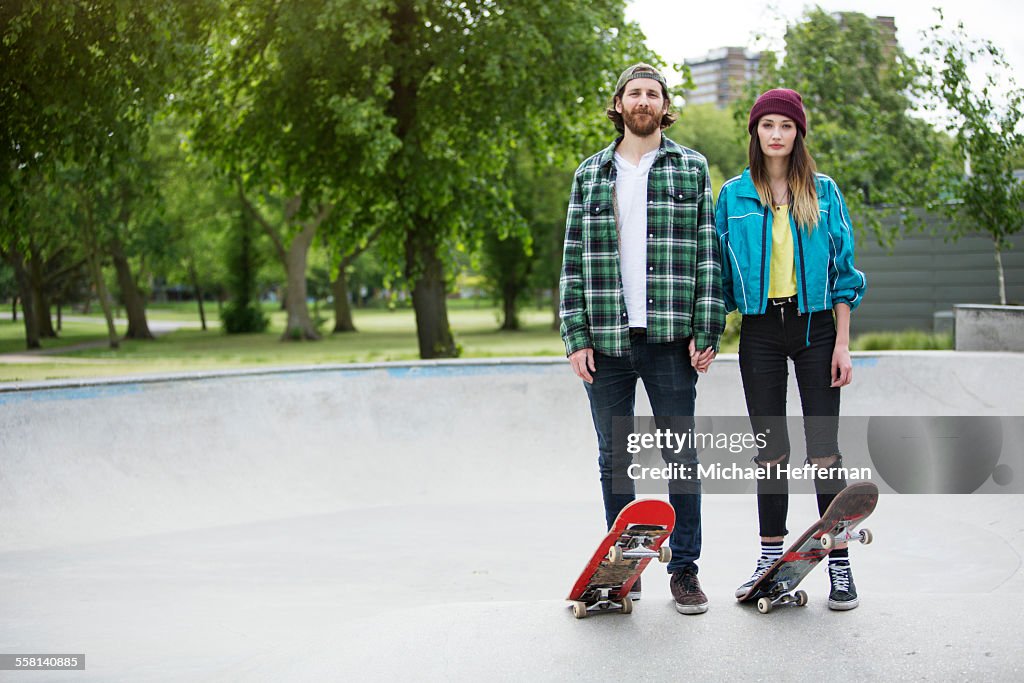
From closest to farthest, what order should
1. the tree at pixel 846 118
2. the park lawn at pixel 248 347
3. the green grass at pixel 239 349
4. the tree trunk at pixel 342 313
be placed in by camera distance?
1. the tree at pixel 846 118
2. the green grass at pixel 239 349
3. the park lawn at pixel 248 347
4. the tree trunk at pixel 342 313

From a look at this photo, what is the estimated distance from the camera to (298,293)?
3206 cm

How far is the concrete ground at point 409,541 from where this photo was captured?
3.08m

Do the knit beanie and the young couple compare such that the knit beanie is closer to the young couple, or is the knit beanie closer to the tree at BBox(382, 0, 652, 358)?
the young couple

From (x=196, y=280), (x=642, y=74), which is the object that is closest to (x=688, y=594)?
(x=642, y=74)

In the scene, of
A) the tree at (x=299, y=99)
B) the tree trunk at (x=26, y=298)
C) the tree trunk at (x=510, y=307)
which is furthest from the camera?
the tree trunk at (x=510, y=307)

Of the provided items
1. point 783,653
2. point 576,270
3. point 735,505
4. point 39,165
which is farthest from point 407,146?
point 783,653

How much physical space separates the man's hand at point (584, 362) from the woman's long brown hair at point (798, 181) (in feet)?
2.78

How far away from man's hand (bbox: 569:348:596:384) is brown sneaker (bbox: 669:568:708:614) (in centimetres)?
79

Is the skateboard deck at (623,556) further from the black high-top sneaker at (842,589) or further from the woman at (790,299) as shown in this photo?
the black high-top sneaker at (842,589)

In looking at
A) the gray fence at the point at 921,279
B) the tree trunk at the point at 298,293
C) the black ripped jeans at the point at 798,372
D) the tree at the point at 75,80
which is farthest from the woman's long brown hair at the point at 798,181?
the tree trunk at the point at 298,293

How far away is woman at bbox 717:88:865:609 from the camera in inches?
133

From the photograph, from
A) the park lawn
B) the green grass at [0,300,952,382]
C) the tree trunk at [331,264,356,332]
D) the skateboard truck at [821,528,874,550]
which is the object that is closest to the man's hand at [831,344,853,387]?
the skateboard truck at [821,528,874,550]

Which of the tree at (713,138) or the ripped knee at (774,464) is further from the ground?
the tree at (713,138)

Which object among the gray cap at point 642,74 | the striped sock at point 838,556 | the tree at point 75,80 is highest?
the tree at point 75,80
